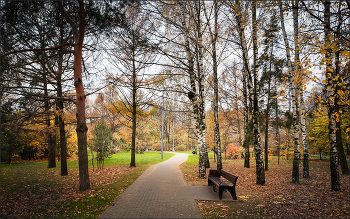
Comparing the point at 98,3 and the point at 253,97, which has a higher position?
the point at 98,3

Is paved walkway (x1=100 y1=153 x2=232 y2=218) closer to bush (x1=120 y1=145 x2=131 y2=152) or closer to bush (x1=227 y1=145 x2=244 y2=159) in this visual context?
bush (x1=227 y1=145 x2=244 y2=159)

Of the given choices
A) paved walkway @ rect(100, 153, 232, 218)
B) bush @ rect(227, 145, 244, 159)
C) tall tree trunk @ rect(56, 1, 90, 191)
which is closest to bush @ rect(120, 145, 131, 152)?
bush @ rect(227, 145, 244, 159)

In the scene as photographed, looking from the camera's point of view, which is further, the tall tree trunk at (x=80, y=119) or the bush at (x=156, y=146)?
the bush at (x=156, y=146)

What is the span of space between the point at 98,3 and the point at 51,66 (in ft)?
13.5

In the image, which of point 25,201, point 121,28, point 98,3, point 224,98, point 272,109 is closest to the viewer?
point 25,201

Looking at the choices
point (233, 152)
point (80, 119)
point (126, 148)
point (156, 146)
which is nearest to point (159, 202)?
point (80, 119)

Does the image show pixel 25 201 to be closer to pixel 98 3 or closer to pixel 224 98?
pixel 98 3

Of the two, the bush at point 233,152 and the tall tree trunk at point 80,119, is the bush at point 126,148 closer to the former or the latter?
the bush at point 233,152

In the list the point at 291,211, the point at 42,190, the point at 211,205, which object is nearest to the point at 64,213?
the point at 42,190

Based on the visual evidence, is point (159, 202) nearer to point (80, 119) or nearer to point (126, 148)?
point (80, 119)

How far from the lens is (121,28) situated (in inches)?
305

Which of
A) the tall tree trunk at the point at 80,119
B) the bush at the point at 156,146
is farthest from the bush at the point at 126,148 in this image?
the tall tree trunk at the point at 80,119

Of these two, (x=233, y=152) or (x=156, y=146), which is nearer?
(x=233, y=152)

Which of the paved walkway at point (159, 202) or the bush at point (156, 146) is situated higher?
the paved walkway at point (159, 202)
